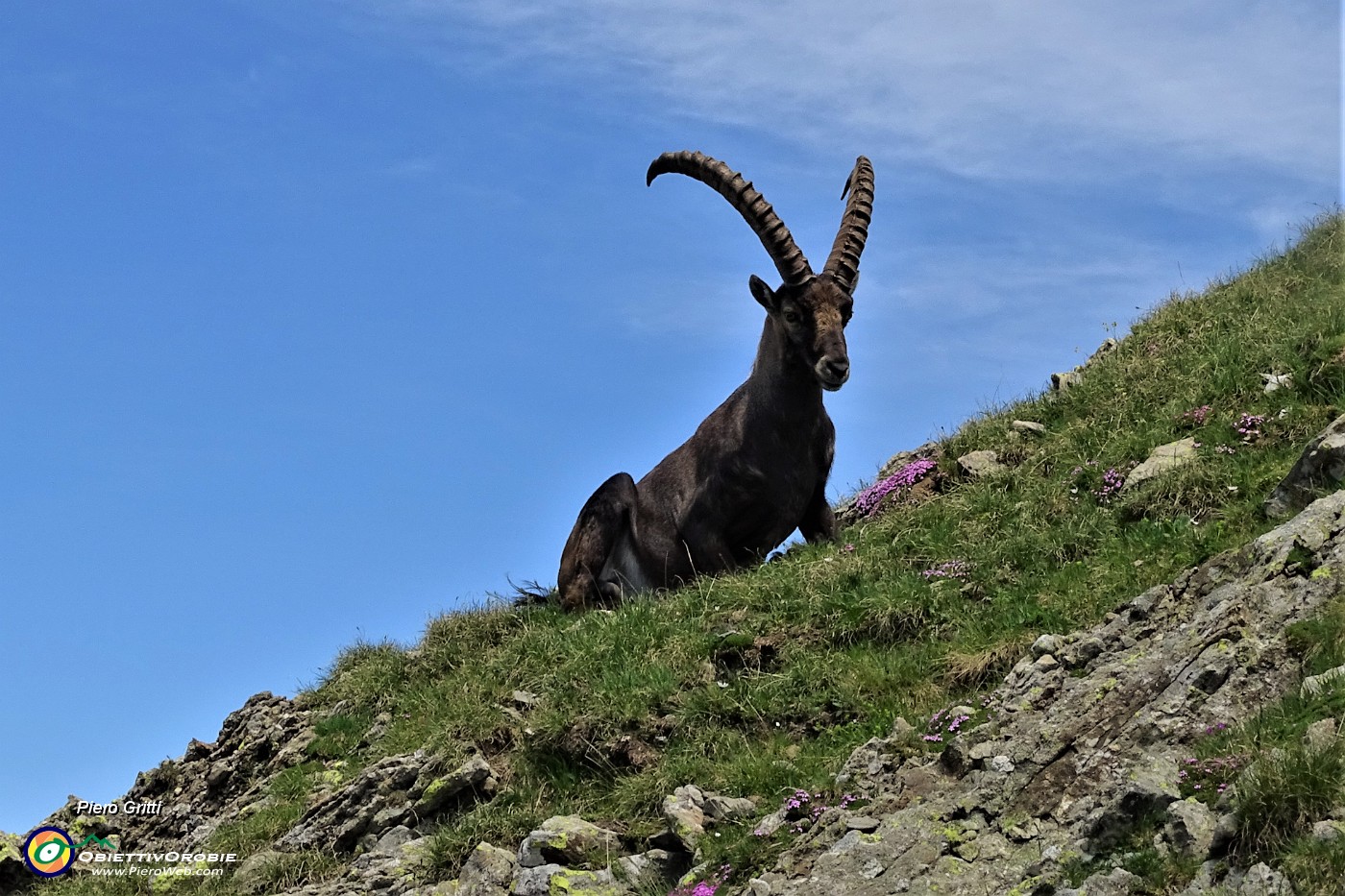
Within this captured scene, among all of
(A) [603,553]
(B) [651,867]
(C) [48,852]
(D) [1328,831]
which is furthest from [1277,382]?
(C) [48,852]

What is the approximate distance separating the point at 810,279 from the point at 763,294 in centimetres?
54

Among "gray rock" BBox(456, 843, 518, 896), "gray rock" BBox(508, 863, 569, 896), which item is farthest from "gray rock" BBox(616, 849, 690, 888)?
"gray rock" BBox(456, 843, 518, 896)

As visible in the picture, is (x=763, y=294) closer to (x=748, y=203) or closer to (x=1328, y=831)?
(x=748, y=203)

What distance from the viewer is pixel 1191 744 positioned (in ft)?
24.2

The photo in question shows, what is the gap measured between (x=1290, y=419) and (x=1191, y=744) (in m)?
5.75

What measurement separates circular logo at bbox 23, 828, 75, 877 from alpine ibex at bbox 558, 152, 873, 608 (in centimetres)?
537

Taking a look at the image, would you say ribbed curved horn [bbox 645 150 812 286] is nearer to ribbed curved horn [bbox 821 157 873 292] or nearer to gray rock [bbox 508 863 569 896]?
ribbed curved horn [bbox 821 157 873 292]

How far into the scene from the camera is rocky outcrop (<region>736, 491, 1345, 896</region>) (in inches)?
285

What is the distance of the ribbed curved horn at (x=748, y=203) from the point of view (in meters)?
15.2

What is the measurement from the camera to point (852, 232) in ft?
51.6

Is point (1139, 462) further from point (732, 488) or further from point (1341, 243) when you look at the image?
point (1341, 243)

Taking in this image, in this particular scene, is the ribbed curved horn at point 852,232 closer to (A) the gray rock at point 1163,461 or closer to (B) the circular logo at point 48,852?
(A) the gray rock at point 1163,461

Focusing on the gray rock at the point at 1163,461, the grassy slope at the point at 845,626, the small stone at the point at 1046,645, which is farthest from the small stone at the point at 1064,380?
the small stone at the point at 1046,645

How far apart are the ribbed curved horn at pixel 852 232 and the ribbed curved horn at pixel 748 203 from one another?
1.42ft
